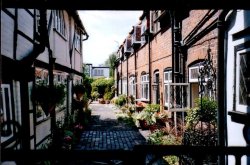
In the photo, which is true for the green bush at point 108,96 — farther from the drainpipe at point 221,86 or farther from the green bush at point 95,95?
the drainpipe at point 221,86

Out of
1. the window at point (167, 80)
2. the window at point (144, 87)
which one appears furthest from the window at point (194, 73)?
the window at point (144, 87)

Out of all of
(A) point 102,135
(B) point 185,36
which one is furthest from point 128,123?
(B) point 185,36

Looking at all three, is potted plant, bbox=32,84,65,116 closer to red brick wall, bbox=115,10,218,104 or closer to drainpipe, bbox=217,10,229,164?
drainpipe, bbox=217,10,229,164

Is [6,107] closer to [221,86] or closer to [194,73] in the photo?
[221,86]

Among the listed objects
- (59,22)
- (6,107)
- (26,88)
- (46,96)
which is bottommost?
(6,107)

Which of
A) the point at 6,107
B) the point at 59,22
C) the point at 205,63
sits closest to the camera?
the point at 6,107

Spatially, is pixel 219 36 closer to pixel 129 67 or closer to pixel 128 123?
pixel 128 123

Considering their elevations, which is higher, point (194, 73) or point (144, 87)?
point (194, 73)

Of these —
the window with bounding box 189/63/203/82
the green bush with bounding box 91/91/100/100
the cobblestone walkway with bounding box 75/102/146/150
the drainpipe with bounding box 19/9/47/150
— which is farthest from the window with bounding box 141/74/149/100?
the green bush with bounding box 91/91/100/100

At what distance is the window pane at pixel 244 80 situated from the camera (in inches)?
199

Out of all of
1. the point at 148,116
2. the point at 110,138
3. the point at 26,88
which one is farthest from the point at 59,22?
the point at 26,88

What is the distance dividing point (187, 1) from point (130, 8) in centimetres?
71

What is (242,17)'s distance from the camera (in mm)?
5133

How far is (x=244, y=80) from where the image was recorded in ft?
17.1
